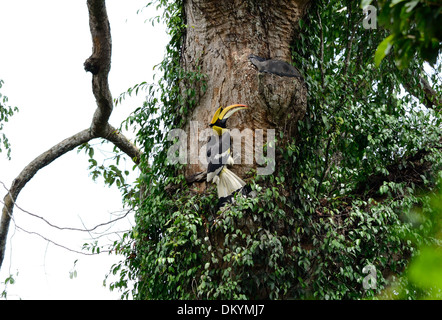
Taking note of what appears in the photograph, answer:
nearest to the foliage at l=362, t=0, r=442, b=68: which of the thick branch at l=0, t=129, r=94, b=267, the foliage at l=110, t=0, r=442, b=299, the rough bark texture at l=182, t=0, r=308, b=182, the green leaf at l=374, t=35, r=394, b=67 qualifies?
the green leaf at l=374, t=35, r=394, b=67

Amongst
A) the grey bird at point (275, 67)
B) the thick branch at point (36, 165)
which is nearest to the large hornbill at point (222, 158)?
the grey bird at point (275, 67)

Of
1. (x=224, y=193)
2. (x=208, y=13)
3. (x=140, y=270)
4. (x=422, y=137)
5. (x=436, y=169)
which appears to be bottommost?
(x=140, y=270)

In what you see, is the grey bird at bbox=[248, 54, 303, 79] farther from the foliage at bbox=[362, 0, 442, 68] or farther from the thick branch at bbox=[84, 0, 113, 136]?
the foliage at bbox=[362, 0, 442, 68]

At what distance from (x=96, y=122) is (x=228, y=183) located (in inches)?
58.4

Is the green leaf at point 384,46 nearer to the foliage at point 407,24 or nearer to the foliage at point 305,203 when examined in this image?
the foliage at point 407,24

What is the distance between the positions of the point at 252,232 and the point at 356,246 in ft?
2.17

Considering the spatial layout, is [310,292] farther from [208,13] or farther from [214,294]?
[208,13]

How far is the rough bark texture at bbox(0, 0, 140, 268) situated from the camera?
3162 millimetres

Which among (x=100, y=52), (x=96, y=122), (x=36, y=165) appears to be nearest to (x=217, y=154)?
(x=100, y=52)

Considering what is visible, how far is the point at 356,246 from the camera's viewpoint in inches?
117

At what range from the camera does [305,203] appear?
10.0 ft

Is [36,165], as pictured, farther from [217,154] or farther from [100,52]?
[217,154]

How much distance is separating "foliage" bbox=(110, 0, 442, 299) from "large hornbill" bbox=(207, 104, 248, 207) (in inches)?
3.6
